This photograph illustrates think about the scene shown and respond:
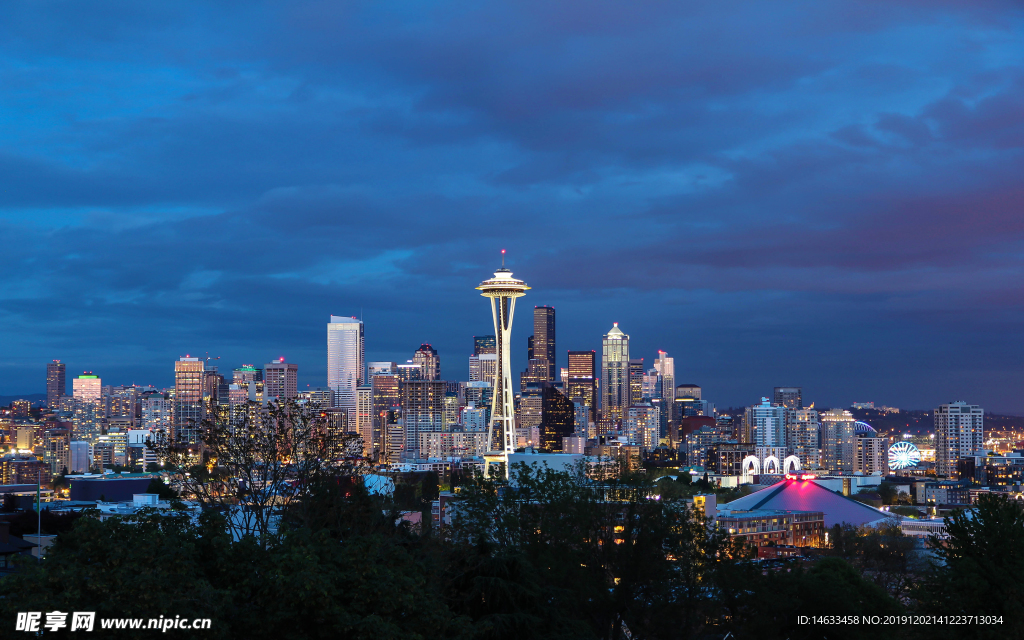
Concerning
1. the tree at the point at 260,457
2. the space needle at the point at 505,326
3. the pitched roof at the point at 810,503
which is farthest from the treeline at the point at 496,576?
the space needle at the point at 505,326

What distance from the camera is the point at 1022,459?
184 m

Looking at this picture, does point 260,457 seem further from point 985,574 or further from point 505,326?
point 505,326

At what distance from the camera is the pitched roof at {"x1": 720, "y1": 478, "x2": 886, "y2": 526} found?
349 feet

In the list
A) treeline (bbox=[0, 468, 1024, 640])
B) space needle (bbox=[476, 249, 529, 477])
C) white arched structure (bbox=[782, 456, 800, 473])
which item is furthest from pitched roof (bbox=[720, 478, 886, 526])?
treeline (bbox=[0, 468, 1024, 640])

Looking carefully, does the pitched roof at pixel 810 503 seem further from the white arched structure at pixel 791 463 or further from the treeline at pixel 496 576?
the treeline at pixel 496 576

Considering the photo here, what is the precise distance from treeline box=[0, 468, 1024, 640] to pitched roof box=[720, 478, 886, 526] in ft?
250

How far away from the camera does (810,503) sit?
110 metres

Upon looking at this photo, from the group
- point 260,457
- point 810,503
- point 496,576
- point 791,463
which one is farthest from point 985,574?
point 791,463

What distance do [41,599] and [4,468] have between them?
161268 millimetres

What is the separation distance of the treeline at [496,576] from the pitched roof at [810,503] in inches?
2995

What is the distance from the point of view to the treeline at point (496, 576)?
1405cm

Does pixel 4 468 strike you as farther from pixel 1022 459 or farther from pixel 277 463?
pixel 1022 459

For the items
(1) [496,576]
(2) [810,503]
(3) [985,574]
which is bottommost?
(2) [810,503]

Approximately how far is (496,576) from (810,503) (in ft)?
322
